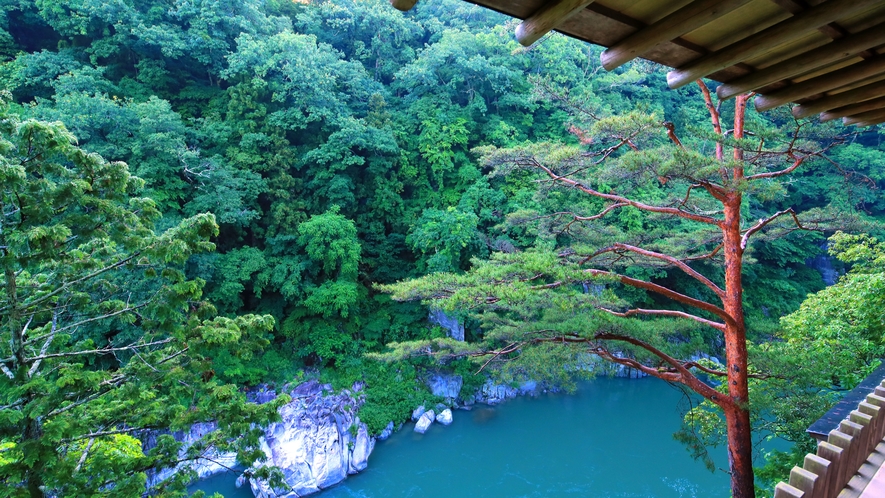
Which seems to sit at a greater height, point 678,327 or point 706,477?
point 678,327

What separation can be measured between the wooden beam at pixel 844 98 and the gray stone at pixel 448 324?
756 centimetres

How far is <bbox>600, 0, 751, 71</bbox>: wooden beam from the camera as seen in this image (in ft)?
3.03

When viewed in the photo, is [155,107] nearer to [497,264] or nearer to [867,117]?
[497,264]

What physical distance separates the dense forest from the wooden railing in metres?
2.17

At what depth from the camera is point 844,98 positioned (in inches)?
59.8

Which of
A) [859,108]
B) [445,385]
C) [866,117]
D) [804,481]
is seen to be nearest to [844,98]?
[859,108]

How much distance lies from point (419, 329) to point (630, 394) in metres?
4.97

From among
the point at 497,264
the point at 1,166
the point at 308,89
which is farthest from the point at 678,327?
the point at 308,89

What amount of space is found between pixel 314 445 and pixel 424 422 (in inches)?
83.4

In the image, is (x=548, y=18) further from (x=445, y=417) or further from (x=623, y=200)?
(x=445, y=417)

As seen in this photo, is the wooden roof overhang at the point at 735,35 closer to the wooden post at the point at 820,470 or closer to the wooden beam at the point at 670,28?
the wooden beam at the point at 670,28

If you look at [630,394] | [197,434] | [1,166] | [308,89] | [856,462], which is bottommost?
[197,434]

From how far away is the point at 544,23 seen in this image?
91cm

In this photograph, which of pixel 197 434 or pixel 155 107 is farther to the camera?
pixel 155 107
